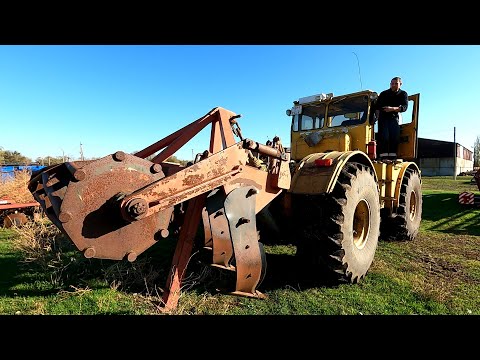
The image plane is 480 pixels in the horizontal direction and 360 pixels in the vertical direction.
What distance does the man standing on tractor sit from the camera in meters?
5.12

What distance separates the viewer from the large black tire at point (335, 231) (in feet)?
10.5

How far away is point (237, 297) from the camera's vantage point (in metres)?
3.15

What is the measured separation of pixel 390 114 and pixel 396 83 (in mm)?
520

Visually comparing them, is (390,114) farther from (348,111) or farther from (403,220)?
(403,220)

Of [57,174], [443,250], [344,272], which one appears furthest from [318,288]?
[443,250]

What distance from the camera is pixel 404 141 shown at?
5.81 m

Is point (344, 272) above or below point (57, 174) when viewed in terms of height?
below

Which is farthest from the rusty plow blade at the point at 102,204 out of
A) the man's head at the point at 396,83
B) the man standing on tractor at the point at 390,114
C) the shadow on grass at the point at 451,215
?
the shadow on grass at the point at 451,215

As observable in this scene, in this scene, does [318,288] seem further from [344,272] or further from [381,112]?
[381,112]

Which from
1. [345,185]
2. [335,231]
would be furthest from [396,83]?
[335,231]

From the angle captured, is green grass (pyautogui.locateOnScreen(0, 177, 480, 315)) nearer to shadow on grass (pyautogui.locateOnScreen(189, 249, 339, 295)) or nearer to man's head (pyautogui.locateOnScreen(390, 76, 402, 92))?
shadow on grass (pyautogui.locateOnScreen(189, 249, 339, 295))
